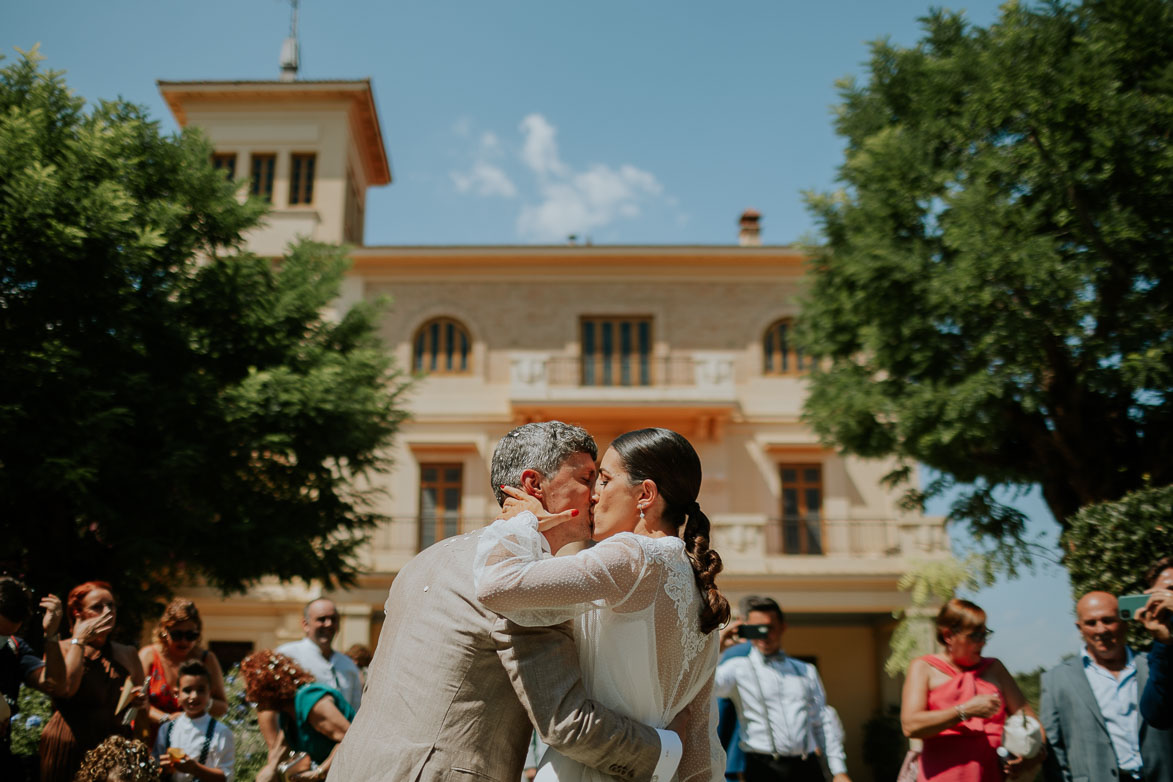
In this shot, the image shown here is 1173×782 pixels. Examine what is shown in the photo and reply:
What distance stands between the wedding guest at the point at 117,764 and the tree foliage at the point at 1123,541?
23.4 feet

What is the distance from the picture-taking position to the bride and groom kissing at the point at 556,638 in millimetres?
2287

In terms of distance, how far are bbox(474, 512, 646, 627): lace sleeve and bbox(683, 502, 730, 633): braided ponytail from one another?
0.28m

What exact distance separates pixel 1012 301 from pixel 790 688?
760cm

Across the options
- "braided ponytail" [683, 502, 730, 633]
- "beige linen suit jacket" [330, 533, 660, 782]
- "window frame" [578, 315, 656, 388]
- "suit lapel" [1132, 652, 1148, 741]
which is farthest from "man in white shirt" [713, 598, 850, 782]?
"window frame" [578, 315, 656, 388]

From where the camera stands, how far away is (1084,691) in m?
4.98

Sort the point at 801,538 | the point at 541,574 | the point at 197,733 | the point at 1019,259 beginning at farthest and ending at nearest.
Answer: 1. the point at 801,538
2. the point at 1019,259
3. the point at 197,733
4. the point at 541,574

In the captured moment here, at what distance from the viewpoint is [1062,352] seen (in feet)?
39.9

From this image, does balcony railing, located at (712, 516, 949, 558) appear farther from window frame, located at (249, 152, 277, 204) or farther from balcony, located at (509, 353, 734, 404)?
window frame, located at (249, 152, 277, 204)

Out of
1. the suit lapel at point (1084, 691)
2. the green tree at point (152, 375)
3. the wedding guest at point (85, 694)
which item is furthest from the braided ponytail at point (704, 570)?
the green tree at point (152, 375)

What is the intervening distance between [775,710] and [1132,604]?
2.36m

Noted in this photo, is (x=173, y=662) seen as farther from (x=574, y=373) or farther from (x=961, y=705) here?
(x=574, y=373)

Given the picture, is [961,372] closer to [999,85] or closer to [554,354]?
[999,85]

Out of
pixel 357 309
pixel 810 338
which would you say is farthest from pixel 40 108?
pixel 810 338

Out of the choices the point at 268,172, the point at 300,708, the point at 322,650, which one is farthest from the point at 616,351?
the point at 300,708
